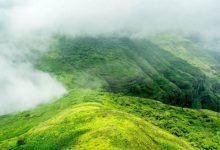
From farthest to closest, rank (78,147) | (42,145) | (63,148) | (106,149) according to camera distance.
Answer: (42,145) < (63,148) < (78,147) < (106,149)

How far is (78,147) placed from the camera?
176 m

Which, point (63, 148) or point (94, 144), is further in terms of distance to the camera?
point (63, 148)

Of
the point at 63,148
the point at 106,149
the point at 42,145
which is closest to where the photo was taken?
the point at 106,149

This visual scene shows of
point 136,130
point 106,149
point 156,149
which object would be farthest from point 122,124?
point 106,149

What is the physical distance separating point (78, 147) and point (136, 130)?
34.2 meters

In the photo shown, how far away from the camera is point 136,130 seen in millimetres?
197750

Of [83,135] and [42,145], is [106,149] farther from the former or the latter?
[42,145]

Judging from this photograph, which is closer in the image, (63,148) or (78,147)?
(78,147)

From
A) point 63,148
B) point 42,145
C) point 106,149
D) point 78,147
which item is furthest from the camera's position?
point 42,145

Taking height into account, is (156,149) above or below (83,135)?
below

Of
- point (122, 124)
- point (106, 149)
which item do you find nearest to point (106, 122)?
point (122, 124)

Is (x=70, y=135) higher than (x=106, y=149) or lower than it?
higher

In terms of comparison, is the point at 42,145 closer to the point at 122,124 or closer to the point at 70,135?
the point at 70,135

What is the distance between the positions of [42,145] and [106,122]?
Result: 108 feet
